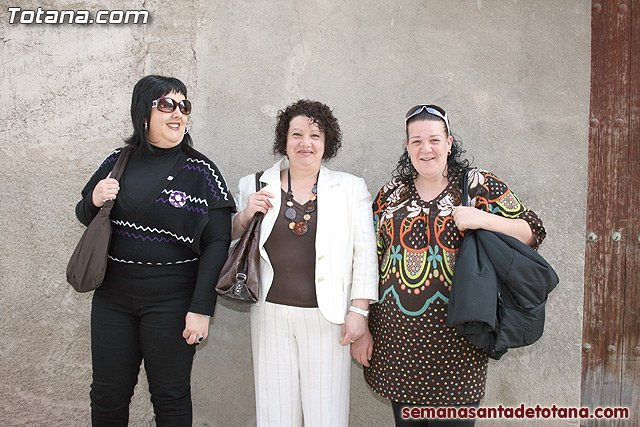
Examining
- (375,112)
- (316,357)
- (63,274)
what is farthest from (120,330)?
(375,112)

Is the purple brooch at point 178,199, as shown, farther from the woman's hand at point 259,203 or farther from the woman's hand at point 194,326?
the woman's hand at point 194,326

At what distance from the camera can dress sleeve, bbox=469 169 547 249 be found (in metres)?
2.39

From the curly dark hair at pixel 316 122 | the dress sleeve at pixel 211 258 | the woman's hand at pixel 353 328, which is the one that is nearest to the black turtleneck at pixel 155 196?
the dress sleeve at pixel 211 258

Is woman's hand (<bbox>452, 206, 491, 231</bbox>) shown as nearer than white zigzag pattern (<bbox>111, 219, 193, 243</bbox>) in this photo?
Yes

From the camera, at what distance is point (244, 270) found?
255cm

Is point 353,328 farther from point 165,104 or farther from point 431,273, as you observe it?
point 165,104

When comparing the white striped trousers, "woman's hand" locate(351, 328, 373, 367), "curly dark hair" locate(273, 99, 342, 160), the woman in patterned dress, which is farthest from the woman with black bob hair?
the woman in patterned dress

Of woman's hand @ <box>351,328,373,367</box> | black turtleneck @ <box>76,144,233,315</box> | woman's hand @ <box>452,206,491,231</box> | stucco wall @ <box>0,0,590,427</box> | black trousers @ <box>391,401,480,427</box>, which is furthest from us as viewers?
stucco wall @ <box>0,0,590,427</box>

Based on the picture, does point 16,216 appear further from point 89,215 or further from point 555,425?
point 555,425

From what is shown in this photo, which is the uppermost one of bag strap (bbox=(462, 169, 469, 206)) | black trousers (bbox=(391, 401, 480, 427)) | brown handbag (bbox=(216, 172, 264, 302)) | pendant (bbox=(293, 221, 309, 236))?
bag strap (bbox=(462, 169, 469, 206))

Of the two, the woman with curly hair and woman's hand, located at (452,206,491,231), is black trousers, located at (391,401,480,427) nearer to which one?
the woman with curly hair

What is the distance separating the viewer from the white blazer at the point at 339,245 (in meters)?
2.54

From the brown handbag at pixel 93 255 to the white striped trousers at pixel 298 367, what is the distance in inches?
33.6

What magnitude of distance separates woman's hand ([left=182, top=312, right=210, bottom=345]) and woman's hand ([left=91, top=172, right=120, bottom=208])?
0.73m
